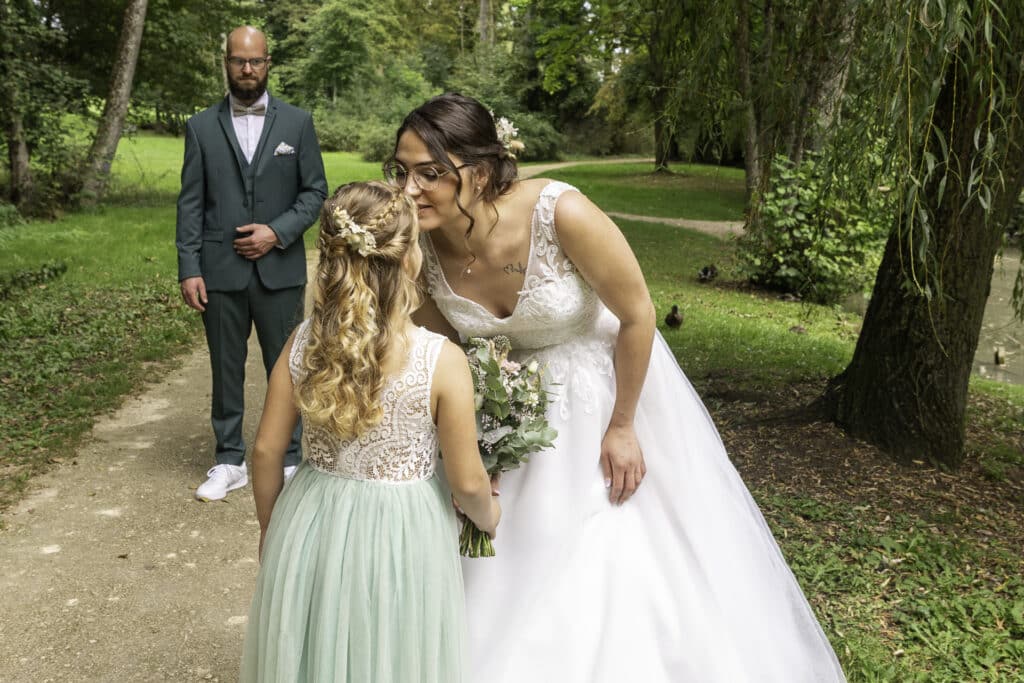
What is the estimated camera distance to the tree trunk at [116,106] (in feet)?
47.5

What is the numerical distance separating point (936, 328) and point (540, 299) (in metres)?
3.08

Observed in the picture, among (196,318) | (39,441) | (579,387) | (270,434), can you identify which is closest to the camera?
(270,434)

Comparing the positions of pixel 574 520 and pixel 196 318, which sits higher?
pixel 574 520

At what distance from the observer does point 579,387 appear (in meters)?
2.66

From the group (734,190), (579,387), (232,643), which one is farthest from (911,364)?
(734,190)

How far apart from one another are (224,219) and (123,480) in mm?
1574

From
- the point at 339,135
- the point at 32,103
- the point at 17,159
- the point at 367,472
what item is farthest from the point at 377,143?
the point at 367,472

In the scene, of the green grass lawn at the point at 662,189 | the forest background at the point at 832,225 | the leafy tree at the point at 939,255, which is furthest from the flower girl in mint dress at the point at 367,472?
the green grass lawn at the point at 662,189

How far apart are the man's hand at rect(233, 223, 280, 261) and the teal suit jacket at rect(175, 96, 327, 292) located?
0.11 ft

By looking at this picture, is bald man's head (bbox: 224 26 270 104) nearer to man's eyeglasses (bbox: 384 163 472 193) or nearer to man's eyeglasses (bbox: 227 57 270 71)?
man's eyeglasses (bbox: 227 57 270 71)

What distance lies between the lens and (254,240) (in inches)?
177

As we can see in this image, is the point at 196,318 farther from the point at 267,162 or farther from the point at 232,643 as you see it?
the point at 232,643

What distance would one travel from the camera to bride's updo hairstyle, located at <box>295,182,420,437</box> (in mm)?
1974

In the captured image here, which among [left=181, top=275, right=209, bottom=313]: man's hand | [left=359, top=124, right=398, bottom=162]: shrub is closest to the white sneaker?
[left=181, top=275, right=209, bottom=313]: man's hand
